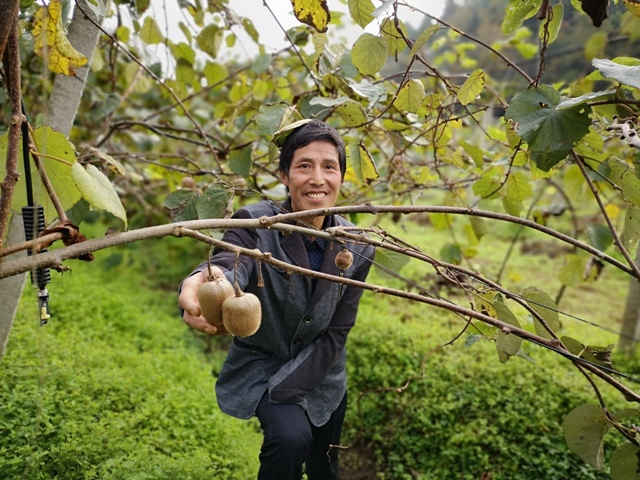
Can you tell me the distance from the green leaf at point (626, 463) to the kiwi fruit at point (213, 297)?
0.80 m

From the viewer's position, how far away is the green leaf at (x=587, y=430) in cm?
107

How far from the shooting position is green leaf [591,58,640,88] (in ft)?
2.87

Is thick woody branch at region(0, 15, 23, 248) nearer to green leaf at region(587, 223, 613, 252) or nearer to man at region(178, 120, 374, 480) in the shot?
man at region(178, 120, 374, 480)

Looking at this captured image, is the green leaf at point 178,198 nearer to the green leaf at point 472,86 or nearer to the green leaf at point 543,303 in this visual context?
the green leaf at point 472,86

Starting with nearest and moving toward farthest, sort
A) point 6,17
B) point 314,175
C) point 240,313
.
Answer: point 6,17, point 240,313, point 314,175

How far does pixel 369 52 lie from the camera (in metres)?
1.23

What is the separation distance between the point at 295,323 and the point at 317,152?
0.45 m

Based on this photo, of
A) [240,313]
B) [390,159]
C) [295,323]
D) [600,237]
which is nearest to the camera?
[240,313]

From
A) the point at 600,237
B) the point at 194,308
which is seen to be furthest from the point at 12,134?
the point at 600,237

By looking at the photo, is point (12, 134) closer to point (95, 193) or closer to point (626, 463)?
point (95, 193)

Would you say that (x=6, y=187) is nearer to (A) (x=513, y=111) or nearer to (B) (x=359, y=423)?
(A) (x=513, y=111)

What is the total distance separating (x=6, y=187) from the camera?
80cm

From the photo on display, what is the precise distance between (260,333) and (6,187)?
79 centimetres

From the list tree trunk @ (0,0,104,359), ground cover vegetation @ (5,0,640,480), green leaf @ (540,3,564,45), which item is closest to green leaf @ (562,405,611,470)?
ground cover vegetation @ (5,0,640,480)
